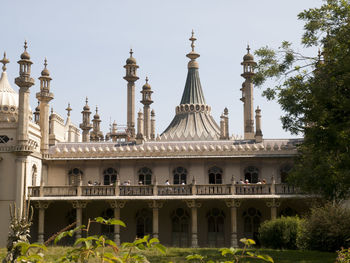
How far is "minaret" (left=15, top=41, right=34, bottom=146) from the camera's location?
34.6 metres

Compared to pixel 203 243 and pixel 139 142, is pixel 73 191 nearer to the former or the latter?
pixel 139 142

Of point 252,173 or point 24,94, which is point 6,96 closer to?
point 24,94

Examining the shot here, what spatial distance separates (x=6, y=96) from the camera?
4606 centimetres

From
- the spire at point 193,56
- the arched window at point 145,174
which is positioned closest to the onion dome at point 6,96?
the arched window at point 145,174

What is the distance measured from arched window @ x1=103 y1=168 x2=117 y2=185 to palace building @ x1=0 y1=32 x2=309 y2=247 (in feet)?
0.22

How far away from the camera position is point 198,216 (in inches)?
1458

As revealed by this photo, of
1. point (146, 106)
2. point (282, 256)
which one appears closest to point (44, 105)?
point (146, 106)

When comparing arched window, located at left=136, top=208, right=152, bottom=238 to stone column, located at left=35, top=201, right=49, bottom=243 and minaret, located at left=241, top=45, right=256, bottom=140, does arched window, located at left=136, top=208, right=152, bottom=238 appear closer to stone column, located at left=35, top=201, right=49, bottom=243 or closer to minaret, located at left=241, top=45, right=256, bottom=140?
stone column, located at left=35, top=201, right=49, bottom=243

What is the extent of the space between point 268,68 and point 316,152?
13.2 ft

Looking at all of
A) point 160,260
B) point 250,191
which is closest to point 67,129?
point 250,191

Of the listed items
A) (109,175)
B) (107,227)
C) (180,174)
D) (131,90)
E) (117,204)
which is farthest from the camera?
(131,90)

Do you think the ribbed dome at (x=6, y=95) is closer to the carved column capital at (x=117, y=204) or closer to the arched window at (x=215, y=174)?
the carved column capital at (x=117, y=204)

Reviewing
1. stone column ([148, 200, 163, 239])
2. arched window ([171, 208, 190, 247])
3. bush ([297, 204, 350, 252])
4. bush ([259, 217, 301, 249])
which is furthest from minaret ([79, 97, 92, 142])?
bush ([297, 204, 350, 252])

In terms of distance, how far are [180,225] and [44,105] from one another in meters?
12.5
